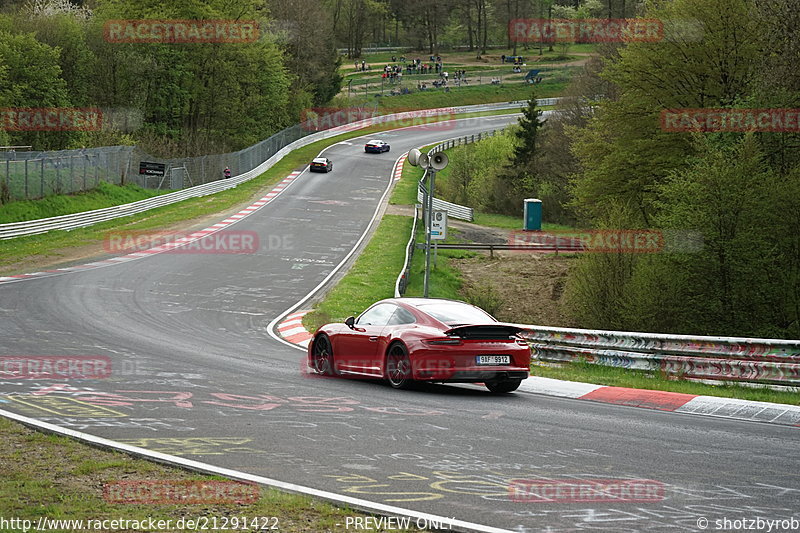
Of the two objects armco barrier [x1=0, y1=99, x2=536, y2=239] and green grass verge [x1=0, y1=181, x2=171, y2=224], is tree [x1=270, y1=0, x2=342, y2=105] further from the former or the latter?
green grass verge [x1=0, y1=181, x2=171, y2=224]

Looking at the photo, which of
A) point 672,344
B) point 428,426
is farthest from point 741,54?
point 428,426

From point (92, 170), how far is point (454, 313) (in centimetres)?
3545

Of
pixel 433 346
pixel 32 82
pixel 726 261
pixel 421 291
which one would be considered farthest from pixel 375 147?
pixel 433 346

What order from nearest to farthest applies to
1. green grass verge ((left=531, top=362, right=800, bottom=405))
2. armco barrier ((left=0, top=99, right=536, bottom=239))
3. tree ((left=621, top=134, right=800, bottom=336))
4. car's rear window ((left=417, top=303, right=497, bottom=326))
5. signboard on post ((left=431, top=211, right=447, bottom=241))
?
car's rear window ((left=417, top=303, right=497, bottom=326)) → green grass verge ((left=531, top=362, right=800, bottom=405)) → signboard on post ((left=431, top=211, right=447, bottom=241)) → tree ((left=621, top=134, right=800, bottom=336)) → armco barrier ((left=0, top=99, right=536, bottom=239))

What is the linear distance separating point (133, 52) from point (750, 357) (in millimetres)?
64523

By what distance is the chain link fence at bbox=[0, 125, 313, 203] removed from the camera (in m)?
39.2

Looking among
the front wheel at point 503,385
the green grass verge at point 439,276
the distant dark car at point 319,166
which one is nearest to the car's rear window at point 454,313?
the front wheel at point 503,385

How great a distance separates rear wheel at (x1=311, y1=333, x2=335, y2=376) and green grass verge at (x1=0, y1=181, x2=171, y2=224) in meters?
26.3

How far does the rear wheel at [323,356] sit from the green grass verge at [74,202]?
26.3 metres

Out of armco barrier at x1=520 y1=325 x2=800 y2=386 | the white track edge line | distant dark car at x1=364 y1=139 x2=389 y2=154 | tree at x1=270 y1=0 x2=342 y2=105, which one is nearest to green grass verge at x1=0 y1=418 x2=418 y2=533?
armco barrier at x1=520 y1=325 x2=800 y2=386

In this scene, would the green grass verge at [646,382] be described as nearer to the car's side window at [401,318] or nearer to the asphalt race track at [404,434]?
the asphalt race track at [404,434]

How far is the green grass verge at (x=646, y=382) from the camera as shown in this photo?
13663 mm

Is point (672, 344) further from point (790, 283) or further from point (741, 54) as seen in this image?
point (741, 54)

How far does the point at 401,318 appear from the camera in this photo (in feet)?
45.1
